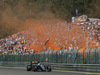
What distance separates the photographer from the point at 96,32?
55.2m

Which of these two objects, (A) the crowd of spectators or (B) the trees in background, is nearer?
(A) the crowd of spectators

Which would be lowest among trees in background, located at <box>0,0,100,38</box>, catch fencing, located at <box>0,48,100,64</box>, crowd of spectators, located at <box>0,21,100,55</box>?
catch fencing, located at <box>0,48,100,64</box>

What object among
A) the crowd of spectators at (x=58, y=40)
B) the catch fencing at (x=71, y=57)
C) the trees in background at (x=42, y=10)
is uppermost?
the trees in background at (x=42, y=10)

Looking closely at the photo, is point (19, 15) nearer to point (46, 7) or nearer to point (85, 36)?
point (46, 7)

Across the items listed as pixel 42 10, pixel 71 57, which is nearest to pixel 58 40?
pixel 71 57

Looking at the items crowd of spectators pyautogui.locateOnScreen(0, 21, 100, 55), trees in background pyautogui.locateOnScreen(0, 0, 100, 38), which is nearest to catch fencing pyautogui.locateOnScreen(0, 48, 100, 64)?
crowd of spectators pyautogui.locateOnScreen(0, 21, 100, 55)

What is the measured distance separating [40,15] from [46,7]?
5453 millimetres

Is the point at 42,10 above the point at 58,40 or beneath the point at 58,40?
above

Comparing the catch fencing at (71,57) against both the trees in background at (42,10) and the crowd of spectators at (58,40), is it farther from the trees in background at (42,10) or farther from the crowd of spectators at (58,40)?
the trees in background at (42,10)

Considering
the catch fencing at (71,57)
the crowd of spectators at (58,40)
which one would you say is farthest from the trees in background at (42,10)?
the catch fencing at (71,57)

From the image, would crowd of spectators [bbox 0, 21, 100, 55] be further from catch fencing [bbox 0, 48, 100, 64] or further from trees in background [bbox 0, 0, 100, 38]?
trees in background [bbox 0, 0, 100, 38]

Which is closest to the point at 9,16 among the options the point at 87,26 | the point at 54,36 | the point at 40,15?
the point at 40,15

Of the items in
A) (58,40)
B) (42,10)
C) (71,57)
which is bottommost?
(71,57)

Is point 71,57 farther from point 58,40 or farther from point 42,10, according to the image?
point 42,10
